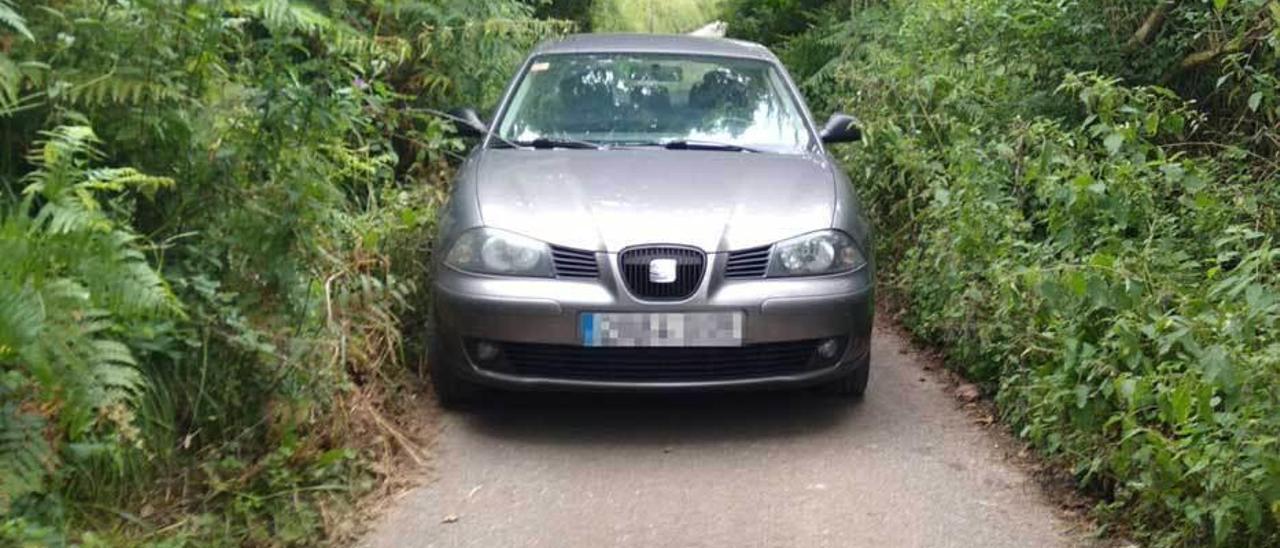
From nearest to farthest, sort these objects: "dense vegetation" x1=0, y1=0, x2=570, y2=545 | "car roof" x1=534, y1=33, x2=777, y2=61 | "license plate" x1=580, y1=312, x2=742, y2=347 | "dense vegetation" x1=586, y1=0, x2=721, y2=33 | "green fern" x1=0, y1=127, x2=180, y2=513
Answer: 1. "green fern" x1=0, y1=127, x2=180, y2=513
2. "dense vegetation" x1=0, y1=0, x2=570, y2=545
3. "license plate" x1=580, y1=312, x2=742, y2=347
4. "car roof" x1=534, y1=33, x2=777, y2=61
5. "dense vegetation" x1=586, y1=0, x2=721, y2=33

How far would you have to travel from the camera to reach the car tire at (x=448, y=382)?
5219 millimetres

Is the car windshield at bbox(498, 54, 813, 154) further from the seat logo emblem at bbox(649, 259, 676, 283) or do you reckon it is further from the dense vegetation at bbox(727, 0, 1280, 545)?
the seat logo emblem at bbox(649, 259, 676, 283)

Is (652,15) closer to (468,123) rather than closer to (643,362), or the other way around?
(468,123)

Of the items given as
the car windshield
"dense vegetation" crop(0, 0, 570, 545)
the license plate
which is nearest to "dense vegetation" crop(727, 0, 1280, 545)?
the car windshield

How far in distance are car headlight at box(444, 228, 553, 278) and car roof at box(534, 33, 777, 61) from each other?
6.35ft

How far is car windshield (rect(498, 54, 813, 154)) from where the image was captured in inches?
241

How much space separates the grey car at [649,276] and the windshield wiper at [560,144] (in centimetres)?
17

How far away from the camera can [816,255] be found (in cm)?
511

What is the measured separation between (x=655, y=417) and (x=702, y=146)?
130 cm

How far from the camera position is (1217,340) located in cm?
397

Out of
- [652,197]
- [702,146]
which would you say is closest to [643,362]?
[652,197]

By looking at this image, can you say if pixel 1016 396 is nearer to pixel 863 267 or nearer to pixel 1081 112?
pixel 863 267

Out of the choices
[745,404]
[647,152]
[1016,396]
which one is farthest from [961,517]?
[647,152]

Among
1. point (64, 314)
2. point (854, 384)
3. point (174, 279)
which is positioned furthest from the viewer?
point (854, 384)
